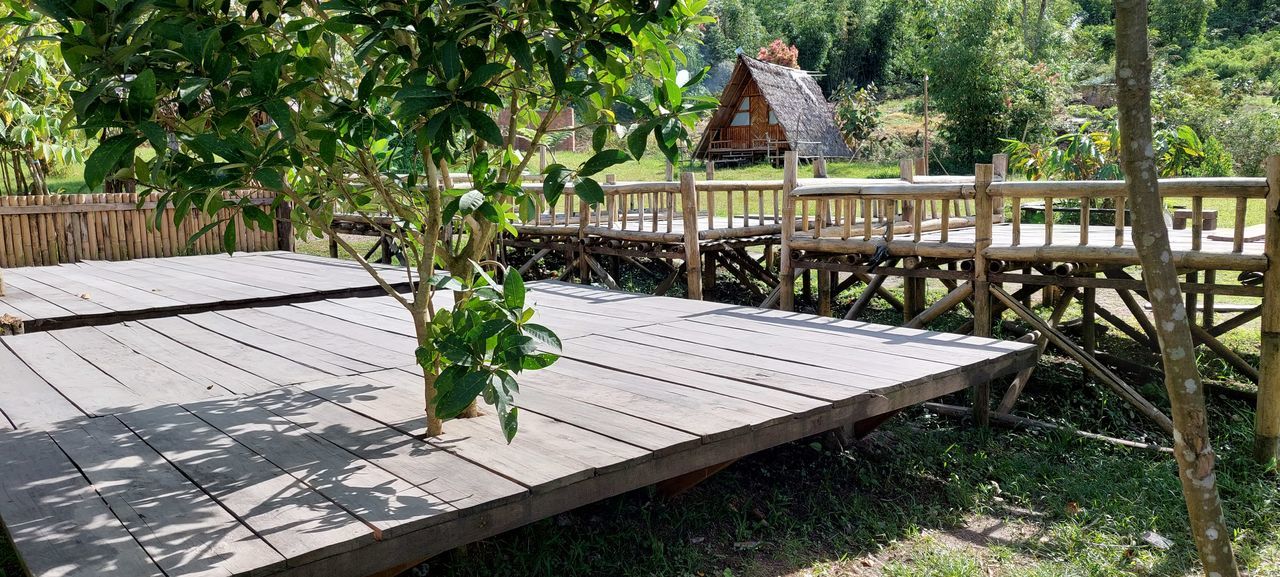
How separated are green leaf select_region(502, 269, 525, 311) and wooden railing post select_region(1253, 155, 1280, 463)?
13.8 ft

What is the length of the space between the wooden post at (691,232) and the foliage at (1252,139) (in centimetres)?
1511

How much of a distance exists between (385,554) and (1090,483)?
3.65m

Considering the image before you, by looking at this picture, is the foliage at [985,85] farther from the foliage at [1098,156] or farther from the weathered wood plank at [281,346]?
the weathered wood plank at [281,346]

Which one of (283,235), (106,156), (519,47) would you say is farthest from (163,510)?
(283,235)

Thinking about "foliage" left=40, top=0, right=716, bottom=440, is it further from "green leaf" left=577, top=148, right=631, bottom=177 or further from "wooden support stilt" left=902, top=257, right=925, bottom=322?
"wooden support stilt" left=902, top=257, right=925, bottom=322

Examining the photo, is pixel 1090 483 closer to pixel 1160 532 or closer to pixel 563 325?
pixel 1160 532

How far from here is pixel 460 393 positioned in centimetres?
285

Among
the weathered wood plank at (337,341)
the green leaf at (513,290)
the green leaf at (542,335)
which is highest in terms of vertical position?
the green leaf at (513,290)

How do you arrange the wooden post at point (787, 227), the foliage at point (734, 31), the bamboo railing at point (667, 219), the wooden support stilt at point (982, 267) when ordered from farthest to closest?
the foliage at point (734, 31)
the bamboo railing at point (667, 219)
the wooden post at point (787, 227)
the wooden support stilt at point (982, 267)

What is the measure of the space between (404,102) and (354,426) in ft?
5.26

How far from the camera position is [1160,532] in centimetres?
423

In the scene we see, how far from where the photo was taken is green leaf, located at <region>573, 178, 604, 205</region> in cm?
295

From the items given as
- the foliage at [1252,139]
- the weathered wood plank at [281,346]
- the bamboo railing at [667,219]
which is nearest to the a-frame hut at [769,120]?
the foliage at [1252,139]

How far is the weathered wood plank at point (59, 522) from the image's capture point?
2.48 m
